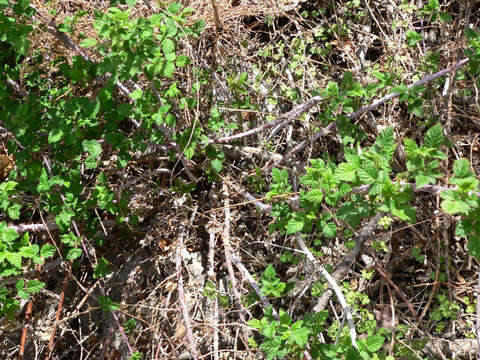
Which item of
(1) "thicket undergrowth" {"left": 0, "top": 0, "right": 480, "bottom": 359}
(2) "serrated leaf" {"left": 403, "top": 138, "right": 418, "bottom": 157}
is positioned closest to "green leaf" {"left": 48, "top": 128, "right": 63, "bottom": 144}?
(1) "thicket undergrowth" {"left": 0, "top": 0, "right": 480, "bottom": 359}

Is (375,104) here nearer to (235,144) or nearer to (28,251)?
(235,144)

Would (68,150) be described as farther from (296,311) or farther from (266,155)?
(296,311)

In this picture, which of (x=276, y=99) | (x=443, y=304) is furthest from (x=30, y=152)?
(x=443, y=304)

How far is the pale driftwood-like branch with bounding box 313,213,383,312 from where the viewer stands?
2617mm

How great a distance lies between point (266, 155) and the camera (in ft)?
9.24

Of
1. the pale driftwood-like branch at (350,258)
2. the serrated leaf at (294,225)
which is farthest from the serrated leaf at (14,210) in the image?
the pale driftwood-like branch at (350,258)

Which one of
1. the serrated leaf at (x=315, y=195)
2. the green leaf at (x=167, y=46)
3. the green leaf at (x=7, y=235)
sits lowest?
the green leaf at (x=7, y=235)

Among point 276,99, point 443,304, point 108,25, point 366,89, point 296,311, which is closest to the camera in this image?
point 108,25

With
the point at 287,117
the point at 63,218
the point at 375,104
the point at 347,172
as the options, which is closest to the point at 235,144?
the point at 287,117

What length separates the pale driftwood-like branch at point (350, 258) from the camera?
2617 mm

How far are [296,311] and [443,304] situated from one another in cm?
78

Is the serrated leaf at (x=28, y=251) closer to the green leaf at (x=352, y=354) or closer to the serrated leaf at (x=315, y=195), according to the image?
the serrated leaf at (x=315, y=195)

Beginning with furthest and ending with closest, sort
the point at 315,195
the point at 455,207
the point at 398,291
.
→ the point at 398,291
the point at 315,195
the point at 455,207

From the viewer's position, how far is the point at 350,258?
8.68 feet
